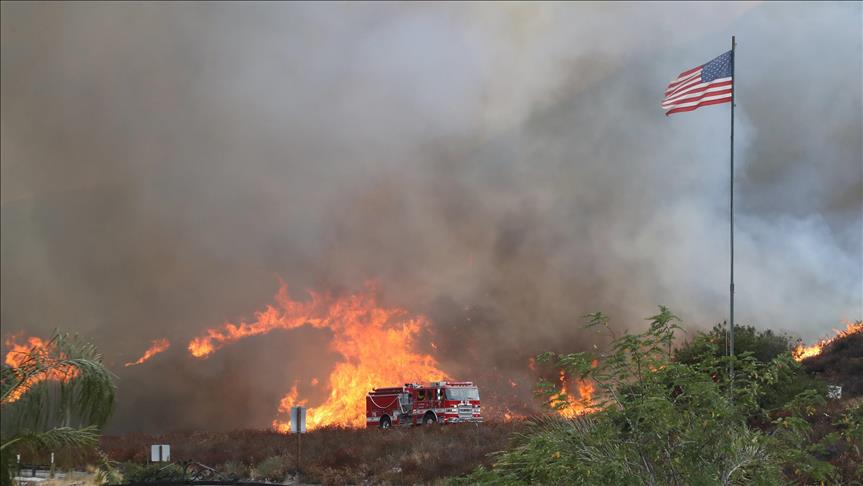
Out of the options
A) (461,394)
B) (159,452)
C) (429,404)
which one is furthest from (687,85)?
(159,452)

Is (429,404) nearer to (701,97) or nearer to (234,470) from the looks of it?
(234,470)

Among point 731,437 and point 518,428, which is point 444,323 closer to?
Answer: point 518,428

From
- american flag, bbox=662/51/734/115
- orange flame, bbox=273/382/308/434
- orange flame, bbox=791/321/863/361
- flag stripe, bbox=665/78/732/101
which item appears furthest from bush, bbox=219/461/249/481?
orange flame, bbox=273/382/308/434

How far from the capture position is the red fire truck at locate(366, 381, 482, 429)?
34469 millimetres

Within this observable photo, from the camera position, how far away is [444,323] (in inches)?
2322

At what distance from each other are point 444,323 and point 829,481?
44297 millimetres

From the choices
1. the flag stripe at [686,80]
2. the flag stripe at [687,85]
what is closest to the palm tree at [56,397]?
the flag stripe at [687,85]

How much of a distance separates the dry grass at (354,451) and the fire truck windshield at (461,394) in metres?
2.86

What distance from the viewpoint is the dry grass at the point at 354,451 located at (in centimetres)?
2358

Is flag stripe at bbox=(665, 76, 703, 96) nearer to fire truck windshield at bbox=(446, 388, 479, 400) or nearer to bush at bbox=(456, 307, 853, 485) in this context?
bush at bbox=(456, 307, 853, 485)

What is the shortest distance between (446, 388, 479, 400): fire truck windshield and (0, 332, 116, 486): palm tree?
23693mm

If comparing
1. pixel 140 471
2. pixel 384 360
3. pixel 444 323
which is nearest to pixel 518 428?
pixel 140 471

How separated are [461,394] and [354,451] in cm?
867

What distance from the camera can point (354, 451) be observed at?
27.2 metres
